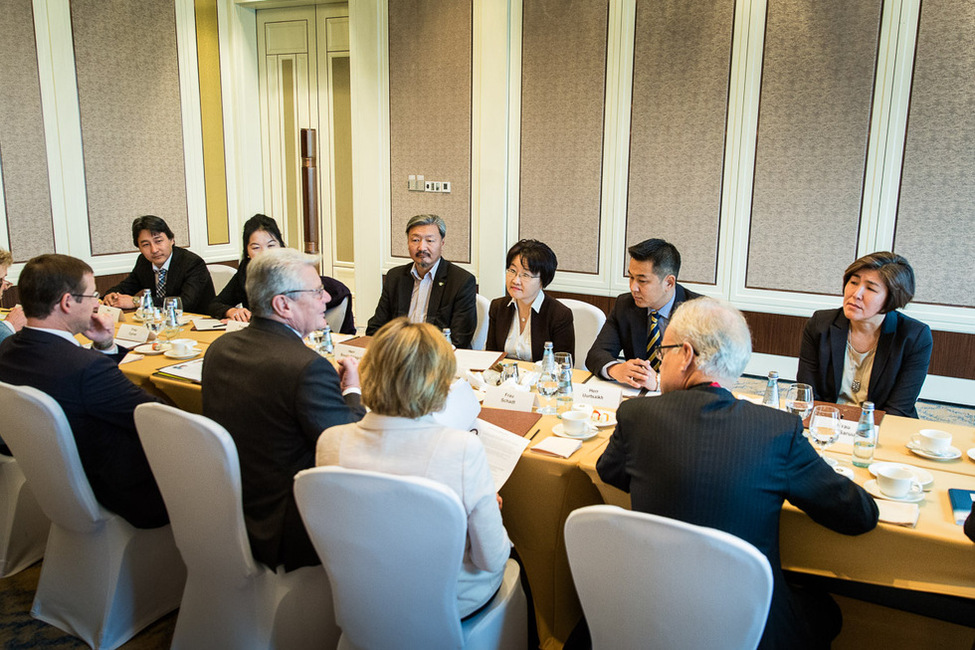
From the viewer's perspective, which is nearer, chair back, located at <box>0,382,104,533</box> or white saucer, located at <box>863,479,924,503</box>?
white saucer, located at <box>863,479,924,503</box>

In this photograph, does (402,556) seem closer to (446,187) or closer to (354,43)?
(446,187)

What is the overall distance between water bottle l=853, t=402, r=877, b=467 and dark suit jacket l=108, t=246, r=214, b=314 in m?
3.75

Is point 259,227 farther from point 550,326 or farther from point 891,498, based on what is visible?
point 891,498

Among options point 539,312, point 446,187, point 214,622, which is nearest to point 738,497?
point 214,622

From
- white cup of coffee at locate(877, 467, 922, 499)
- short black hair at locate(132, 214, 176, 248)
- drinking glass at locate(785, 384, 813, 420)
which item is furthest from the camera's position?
short black hair at locate(132, 214, 176, 248)

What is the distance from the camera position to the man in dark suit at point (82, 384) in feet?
7.41

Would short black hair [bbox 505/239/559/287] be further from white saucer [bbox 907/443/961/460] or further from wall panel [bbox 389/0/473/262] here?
wall panel [bbox 389/0/473/262]

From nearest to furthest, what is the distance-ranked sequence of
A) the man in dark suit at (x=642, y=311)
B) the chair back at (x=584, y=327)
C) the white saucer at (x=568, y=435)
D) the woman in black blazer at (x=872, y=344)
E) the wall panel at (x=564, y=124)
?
the white saucer at (x=568, y=435)
the woman in black blazer at (x=872, y=344)
the man in dark suit at (x=642, y=311)
the chair back at (x=584, y=327)
the wall panel at (x=564, y=124)

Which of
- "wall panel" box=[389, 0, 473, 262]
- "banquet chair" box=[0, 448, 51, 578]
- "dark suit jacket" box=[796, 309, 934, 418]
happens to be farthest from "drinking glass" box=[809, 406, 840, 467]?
"wall panel" box=[389, 0, 473, 262]

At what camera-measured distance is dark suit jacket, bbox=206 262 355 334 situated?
402 cm

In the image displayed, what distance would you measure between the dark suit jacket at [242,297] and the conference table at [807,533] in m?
1.25

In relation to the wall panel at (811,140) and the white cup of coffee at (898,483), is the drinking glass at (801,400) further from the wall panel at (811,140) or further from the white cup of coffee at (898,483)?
the wall panel at (811,140)

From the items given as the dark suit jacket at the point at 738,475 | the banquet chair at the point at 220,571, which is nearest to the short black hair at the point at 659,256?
the dark suit jacket at the point at 738,475

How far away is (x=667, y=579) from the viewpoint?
139 cm
